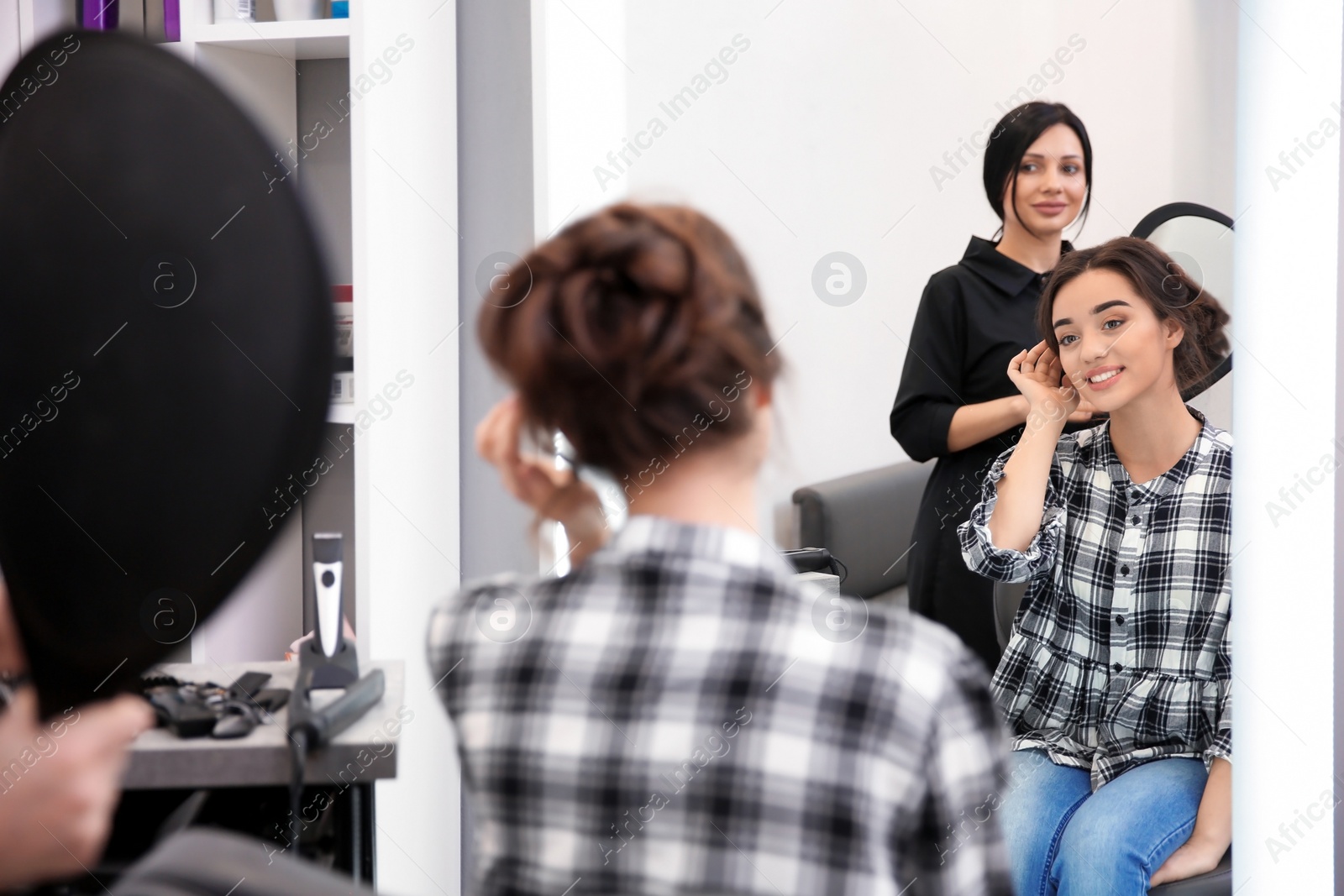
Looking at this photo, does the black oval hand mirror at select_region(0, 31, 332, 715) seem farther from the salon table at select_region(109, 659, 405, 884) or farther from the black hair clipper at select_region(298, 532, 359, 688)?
the black hair clipper at select_region(298, 532, 359, 688)

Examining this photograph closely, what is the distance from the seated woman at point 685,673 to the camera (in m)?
0.61

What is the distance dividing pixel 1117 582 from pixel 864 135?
6.55ft

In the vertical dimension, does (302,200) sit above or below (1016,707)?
above

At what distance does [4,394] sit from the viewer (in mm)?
252

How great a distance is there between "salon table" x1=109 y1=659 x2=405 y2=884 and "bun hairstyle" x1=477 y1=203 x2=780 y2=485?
0.58m

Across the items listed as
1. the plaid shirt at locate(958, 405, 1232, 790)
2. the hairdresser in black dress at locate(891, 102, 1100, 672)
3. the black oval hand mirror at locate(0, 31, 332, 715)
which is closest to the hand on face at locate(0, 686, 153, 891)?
the black oval hand mirror at locate(0, 31, 332, 715)

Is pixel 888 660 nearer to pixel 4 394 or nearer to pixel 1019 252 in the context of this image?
pixel 4 394

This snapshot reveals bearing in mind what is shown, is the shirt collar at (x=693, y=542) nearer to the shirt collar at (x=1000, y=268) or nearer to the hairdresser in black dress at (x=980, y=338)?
the hairdresser in black dress at (x=980, y=338)

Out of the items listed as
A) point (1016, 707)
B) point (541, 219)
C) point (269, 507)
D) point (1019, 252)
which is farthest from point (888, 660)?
point (1019, 252)

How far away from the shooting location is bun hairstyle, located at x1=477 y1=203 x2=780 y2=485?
0.64 meters

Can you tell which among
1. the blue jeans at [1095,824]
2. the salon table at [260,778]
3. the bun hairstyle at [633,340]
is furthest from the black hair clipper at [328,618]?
the blue jeans at [1095,824]

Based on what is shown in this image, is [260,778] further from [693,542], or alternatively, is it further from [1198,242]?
[1198,242]

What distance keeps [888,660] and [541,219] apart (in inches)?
53.2

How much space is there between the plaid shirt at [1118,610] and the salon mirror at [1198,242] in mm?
184
